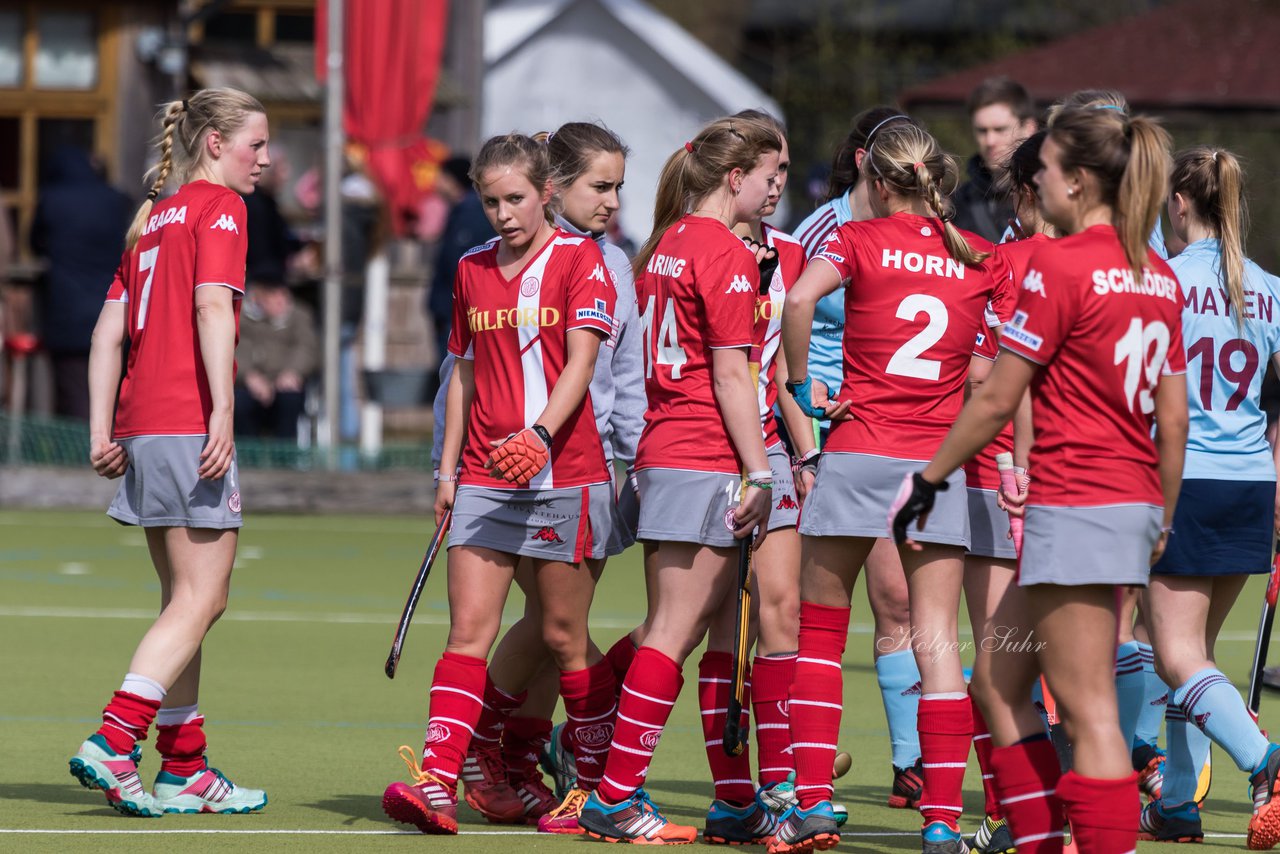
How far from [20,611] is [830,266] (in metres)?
6.46

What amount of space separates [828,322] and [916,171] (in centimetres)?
146

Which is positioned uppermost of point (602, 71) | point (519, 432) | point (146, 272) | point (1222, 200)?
point (602, 71)

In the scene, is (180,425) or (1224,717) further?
(180,425)

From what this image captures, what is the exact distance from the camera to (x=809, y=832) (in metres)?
5.52

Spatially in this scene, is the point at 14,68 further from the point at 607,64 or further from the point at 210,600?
the point at 210,600

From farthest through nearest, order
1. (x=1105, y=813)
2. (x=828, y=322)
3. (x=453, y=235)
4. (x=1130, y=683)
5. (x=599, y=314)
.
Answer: (x=453, y=235), (x=828, y=322), (x=1130, y=683), (x=599, y=314), (x=1105, y=813)

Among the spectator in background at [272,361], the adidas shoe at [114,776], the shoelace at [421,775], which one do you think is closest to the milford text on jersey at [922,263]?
the shoelace at [421,775]

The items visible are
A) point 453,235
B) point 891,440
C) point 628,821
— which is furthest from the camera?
point 453,235

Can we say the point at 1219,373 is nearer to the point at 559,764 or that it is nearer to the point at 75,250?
the point at 559,764

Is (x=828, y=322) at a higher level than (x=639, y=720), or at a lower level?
higher

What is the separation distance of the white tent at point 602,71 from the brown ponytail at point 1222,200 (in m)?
25.6

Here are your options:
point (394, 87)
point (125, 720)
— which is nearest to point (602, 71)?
point (394, 87)

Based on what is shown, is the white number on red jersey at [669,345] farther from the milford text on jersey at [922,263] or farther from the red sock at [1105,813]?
the red sock at [1105,813]

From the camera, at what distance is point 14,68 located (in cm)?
2050
